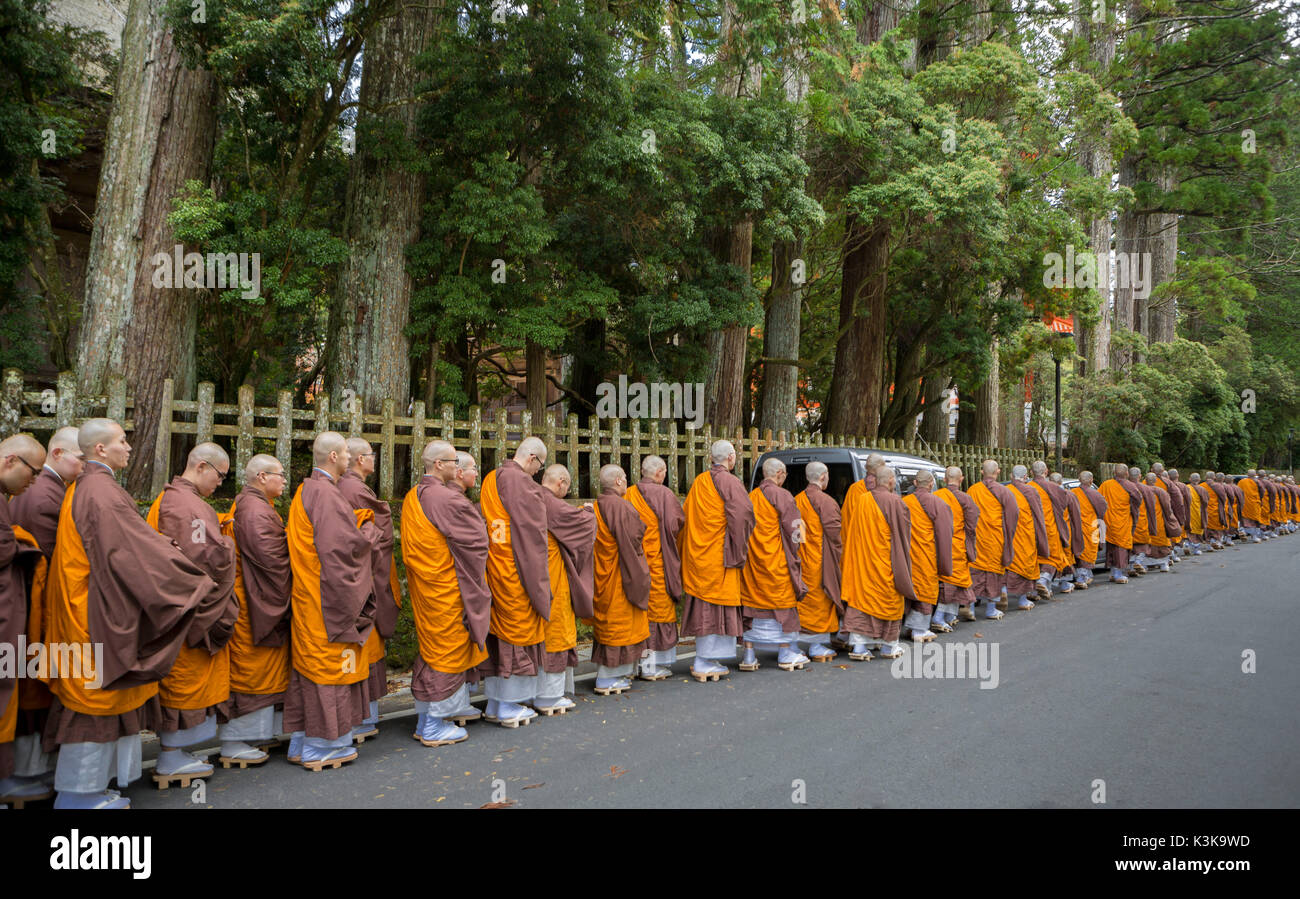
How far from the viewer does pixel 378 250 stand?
36.6ft

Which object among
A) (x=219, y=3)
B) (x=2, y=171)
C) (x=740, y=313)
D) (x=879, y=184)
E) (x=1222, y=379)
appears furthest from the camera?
(x=1222, y=379)

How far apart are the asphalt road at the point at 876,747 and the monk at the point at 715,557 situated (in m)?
0.37

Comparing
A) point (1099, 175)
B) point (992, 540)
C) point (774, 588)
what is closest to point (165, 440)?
point (774, 588)

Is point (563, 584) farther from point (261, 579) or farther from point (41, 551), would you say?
point (41, 551)

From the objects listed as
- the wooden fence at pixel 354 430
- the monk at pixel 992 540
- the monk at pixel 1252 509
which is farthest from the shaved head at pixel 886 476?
the monk at pixel 1252 509

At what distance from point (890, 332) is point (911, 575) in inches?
568

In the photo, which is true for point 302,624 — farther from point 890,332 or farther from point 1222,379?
point 1222,379

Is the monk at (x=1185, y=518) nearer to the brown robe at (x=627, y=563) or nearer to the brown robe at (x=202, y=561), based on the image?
the brown robe at (x=627, y=563)

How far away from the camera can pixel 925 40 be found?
21.2 metres

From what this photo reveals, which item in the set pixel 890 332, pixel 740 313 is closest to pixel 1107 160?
pixel 890 332

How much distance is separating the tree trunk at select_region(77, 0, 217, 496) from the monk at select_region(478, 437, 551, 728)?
544 centimetres

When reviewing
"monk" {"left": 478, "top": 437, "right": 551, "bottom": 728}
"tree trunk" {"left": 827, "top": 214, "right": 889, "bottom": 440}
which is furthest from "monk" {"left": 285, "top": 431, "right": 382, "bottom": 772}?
"tree trunk" {"left": 827, "top": 214, "right": 889, "bottom": 440}

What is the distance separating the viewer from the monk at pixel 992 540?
1119cm

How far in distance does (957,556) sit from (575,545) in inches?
218
